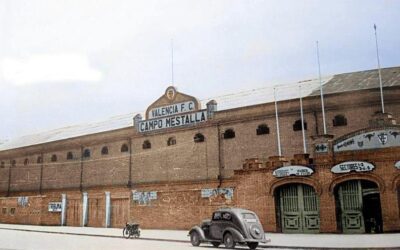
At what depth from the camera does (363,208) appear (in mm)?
21656

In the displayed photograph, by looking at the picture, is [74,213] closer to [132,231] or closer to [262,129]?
[132,231]

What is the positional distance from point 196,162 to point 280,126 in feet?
23.3

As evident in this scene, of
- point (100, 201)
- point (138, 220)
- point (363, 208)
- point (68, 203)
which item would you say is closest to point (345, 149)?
point (363, 208)

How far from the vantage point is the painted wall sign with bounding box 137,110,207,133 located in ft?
108

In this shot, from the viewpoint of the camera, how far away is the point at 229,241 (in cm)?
1764

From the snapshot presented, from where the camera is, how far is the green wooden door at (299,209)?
22.7 m

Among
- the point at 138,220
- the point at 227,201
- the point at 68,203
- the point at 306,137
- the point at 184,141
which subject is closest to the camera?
the point at 227,201

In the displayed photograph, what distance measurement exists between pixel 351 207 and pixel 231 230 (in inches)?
305

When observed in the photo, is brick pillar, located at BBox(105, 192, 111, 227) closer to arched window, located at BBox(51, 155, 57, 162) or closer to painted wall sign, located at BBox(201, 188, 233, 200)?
painted wall sign, located at BBox(201, 188, 233, 200)

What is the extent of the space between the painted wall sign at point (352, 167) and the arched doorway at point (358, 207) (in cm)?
72

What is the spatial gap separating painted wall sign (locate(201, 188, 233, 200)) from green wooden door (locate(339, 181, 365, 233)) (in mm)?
7178

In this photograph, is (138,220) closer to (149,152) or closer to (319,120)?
(149,152)

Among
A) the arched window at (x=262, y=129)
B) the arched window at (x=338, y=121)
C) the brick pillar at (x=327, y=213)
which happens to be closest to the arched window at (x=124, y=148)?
the arched window at (x=262, y=129)

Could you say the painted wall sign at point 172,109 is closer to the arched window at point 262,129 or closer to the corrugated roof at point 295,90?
the corrugated roof at point 295,90
